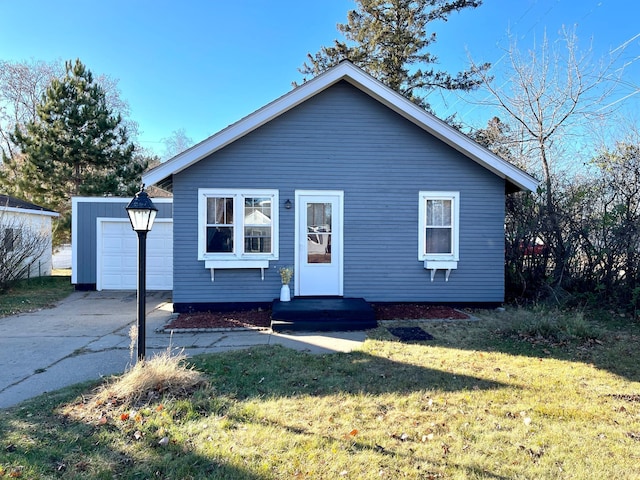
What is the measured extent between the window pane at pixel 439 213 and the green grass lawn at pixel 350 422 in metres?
3.63

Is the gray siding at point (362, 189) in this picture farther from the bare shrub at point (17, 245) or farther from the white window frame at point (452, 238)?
the bare shrub at point (17, 245)

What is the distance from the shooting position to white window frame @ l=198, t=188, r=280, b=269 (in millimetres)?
7590

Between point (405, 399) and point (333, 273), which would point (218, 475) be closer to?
point (405, 399)

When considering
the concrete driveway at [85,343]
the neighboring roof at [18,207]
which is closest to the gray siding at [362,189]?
the concrete driveway at [85,343]

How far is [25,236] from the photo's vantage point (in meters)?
12.3

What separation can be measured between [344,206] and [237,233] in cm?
228

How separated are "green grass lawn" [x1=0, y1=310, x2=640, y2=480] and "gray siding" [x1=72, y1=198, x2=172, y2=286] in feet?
27.2

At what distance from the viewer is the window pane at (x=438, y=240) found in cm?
809

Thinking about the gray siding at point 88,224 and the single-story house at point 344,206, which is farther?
the gray siding at point 88,224

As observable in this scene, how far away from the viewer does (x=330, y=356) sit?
5.03 m

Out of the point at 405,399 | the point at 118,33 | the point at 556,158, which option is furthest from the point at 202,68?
the point at 405,399

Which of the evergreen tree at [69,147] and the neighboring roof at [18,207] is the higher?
the evergreen tree at [69,147]

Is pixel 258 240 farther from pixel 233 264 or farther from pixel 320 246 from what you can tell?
pixel 320 246

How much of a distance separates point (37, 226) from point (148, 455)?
14512 mm
